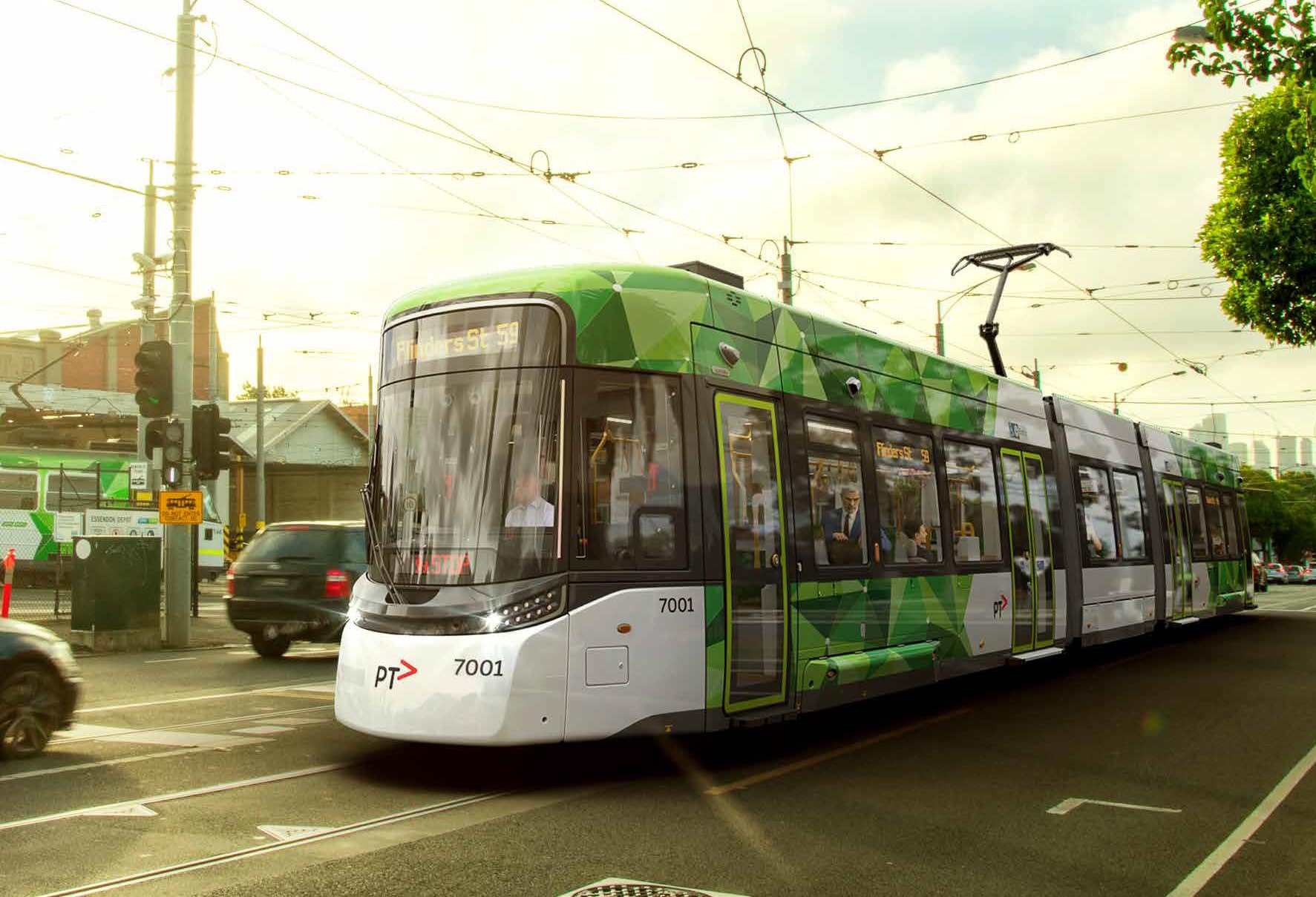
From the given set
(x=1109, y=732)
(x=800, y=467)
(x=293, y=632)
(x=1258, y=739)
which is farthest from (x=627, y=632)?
(x=293, y=632)

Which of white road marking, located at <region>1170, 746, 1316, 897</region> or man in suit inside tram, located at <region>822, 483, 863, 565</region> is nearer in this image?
white road marking, located at <region>1170, 746, 1316, 897</region>

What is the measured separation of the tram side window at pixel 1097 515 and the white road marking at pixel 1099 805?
8.14 m

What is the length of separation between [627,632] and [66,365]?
72601mm

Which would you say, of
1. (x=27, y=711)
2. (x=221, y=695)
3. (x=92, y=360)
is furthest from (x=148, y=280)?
(x=92, y=360)

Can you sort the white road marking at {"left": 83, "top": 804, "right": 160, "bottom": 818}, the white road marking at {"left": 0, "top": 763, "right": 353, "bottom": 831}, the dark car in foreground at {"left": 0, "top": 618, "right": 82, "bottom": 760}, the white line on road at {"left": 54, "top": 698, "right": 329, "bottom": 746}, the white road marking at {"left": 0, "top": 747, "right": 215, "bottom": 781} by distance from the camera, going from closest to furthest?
1. the white road marking at {"left": 0, "top": 763, "right": 353, "bottom": 831}
2. the white road marking at {"left": 83, "top": 804, "right": 160, "bottom": 818}
3. the white road marking at {"left": 0, "top": 747, "right": 215, "bottom": 781}
4. the dark car in foreground at {"left": 0, "top": 618, "right": 82, "bottom": 760}
5. the white line on road at {"left": 54, "top": 698, "right": 329, "bottom": 746}

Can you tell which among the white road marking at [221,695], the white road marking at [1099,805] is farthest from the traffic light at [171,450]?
the white road marking at [1099,805]

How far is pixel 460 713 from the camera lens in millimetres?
7078

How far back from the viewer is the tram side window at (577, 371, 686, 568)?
295 inches

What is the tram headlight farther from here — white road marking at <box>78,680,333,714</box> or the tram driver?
white road marking at <box>78,680,333,714</box>

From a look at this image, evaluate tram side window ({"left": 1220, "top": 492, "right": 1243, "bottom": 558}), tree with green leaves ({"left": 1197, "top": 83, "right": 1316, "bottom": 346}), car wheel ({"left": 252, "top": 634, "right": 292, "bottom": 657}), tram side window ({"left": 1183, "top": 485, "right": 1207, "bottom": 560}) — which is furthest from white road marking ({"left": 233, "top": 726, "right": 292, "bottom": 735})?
tree with green leaves ({"left": 1197, "top": 83, "right": 1316, "bottom": 346})

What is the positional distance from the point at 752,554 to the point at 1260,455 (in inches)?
5137

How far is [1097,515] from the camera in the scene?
15.7 m

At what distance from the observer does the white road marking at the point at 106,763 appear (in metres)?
7.64

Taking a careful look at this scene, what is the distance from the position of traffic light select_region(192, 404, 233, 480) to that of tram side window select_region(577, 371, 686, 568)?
1061 cm
